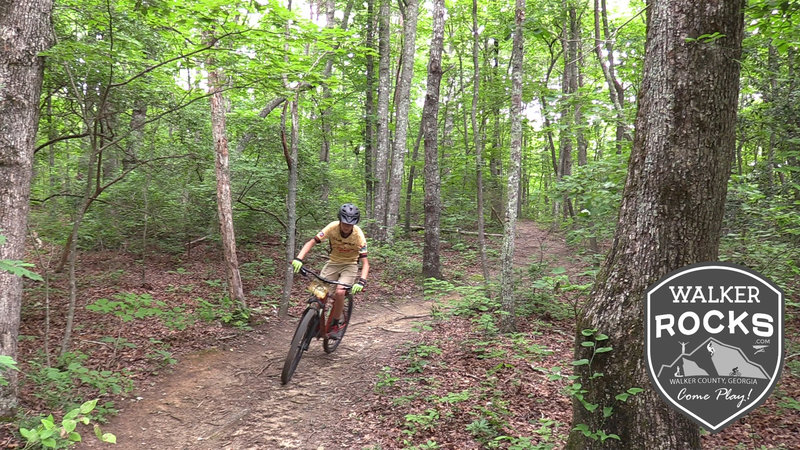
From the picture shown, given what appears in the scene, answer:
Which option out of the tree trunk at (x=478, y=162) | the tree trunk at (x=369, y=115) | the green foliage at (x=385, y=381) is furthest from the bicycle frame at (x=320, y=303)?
the tree trunk at (x=369, y=115)

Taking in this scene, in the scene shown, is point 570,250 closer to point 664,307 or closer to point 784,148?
point 784,148

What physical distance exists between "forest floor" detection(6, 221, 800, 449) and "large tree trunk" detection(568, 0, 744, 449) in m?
0.65

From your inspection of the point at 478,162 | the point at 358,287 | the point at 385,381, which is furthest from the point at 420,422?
the point at 478,162

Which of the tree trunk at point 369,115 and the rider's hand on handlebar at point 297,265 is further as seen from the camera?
the tree trunk at point 369,115

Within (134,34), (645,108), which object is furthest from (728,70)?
(134,34)

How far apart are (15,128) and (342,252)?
410 centimetres

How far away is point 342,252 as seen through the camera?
6477 millimetres

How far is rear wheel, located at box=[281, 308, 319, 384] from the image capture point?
5535 mm

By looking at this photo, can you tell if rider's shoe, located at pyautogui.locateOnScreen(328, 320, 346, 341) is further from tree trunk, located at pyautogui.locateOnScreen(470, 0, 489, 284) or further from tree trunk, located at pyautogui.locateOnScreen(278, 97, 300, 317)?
tree trunk, located at pyautogui.locateOnScreen(470, 0, 489, 284)

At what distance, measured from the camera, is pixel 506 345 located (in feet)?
21.3

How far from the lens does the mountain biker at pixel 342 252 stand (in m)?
6.04

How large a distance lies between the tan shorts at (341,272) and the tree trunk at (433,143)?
515 cm

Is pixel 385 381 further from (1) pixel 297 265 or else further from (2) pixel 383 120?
(2) pixel 383 120

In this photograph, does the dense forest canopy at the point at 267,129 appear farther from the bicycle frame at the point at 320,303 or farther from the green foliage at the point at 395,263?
the bicycle frame at the point at 320,303
